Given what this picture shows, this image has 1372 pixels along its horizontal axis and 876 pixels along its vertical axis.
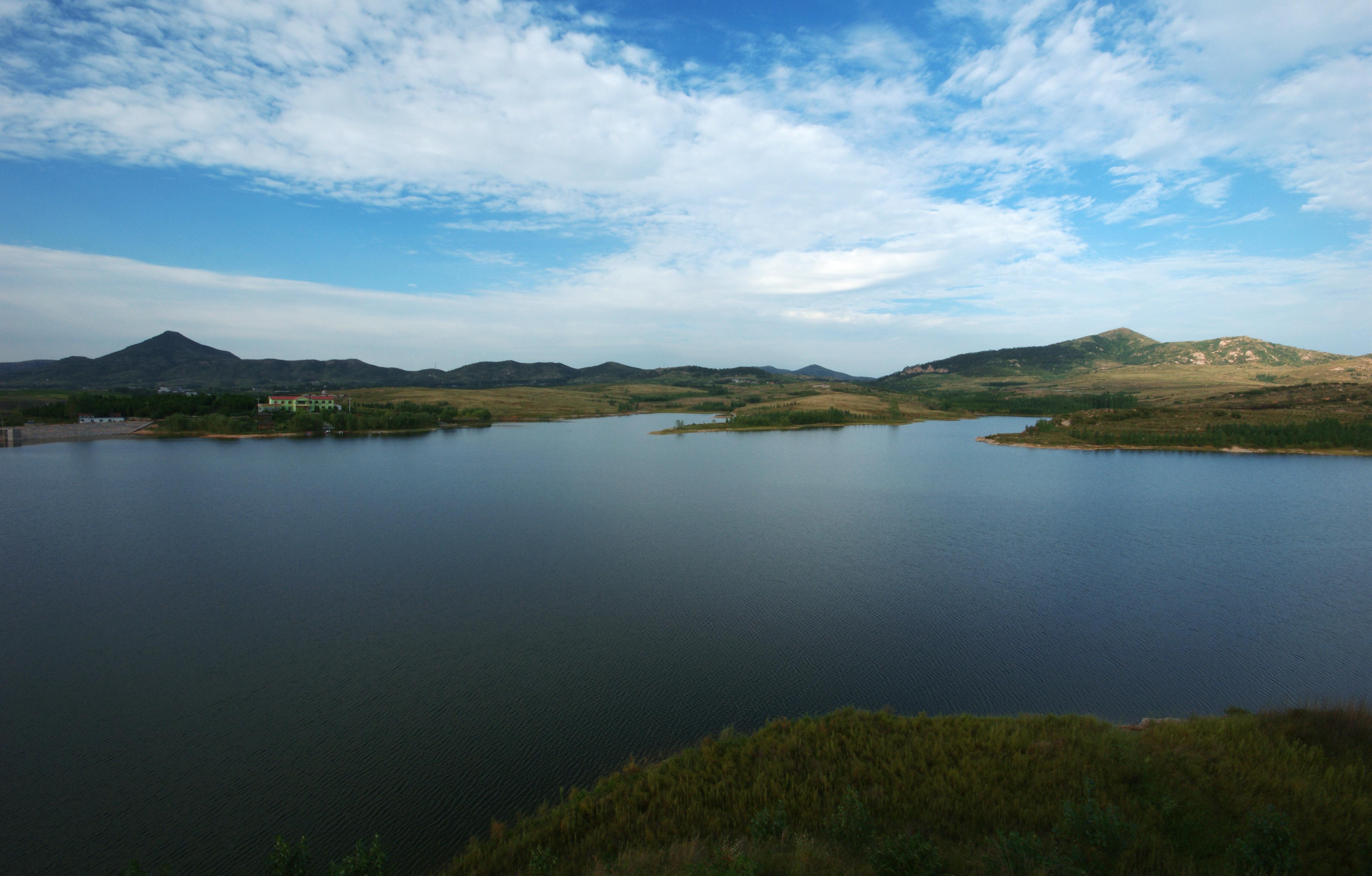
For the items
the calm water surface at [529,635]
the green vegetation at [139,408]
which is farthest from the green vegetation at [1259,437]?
the green vegetation at [139,408]

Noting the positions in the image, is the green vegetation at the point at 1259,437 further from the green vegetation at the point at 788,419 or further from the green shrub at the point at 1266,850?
the green shrub at the point at 1266,850

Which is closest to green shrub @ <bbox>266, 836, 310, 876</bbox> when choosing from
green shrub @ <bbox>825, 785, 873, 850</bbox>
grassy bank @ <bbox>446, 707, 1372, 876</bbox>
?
grassy bank @ <bbox>446, 707, 1372, 876</bbox>

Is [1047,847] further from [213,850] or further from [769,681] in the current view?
[213,850]

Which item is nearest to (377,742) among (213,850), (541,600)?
(213,850)

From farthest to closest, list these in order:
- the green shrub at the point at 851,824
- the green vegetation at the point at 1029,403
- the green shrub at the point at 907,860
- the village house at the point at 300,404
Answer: the green vegetation at the point at 1029,403 → the village house at the point at 300,404 → the green shrub at the point at 851,824 → the green shrub at the point at 907,860

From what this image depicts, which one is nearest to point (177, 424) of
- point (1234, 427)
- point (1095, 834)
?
point (1095, 834)

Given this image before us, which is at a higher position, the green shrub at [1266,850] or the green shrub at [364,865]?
the green shrub at [1266,850]

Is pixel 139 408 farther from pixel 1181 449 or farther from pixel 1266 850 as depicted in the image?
pixel 1181 449
